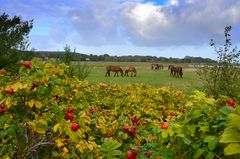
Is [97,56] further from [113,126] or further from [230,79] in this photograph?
[113,126]

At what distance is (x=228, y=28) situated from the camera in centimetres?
1502

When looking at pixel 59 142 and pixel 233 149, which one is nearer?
pixel 233 149

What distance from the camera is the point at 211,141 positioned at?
260 cm

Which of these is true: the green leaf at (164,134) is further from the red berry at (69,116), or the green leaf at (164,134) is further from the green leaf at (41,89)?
the green leaf at (41,89)

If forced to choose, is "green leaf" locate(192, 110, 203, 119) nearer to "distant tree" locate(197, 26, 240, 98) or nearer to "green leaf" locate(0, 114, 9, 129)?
"green leaf" locate(0, 114, 9, 129)

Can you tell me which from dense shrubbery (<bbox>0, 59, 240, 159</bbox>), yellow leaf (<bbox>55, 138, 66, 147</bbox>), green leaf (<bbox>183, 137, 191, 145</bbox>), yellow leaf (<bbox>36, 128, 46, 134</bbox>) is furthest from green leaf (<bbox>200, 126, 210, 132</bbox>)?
yellow leaf (<bbox>36, 128, 46, 134</bbox>)

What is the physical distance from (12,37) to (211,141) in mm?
21799

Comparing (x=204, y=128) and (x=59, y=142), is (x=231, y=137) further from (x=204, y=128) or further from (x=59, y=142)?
(x=59, y=142)

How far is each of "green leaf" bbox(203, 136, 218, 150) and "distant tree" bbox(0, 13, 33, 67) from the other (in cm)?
1886

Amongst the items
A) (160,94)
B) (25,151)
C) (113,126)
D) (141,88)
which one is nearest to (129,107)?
(160,94)

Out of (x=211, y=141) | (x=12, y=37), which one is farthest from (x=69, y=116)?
(x=12, y=37)

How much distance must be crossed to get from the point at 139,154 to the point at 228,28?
41.1 ft

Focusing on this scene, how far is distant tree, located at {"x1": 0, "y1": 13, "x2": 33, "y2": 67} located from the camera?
69.7 ft

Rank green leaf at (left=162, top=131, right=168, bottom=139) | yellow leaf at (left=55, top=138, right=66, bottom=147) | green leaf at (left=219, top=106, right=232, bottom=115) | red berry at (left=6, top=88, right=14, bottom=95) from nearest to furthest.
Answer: green leaf at (left=219, top=106, right=232, bottom=115) → green leaf at (left=162, top=131, right=168, bottom=139) → yellow leaf at (left=55, top=138, right=66, bottom=147) → red berry at (left=6, top=88, right=14, bottom=95)
